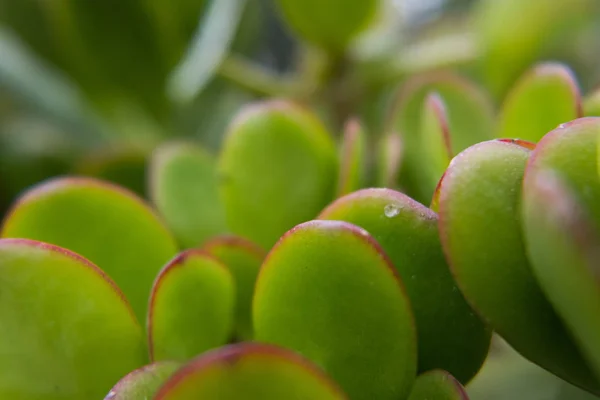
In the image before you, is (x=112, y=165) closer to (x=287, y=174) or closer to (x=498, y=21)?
(x=287, y=174)

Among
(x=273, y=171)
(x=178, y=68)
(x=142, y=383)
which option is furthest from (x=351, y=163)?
(x=178, y=68)

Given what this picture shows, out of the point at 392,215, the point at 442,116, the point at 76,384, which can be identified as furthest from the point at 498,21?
the point at 76,384

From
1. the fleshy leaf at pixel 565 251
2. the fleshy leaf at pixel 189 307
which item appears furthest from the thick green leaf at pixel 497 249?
the fleshy leaf at pixel 189 307

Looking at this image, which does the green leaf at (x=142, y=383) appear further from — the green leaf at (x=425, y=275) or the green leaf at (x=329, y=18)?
the green leaf at (x=329, y=18)

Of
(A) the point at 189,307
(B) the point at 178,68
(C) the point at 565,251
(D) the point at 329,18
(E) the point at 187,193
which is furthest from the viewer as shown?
(B) the point at 178,68

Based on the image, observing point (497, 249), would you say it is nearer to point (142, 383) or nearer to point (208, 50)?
point (142, 383)

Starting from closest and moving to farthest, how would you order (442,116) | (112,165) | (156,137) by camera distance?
(442,116) < (112,165) < (156,137)
